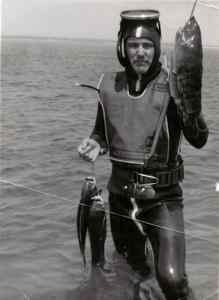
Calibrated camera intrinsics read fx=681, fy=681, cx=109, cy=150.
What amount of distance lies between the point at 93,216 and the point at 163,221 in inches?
27.0

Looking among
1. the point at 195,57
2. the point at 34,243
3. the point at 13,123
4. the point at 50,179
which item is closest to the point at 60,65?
the point at 13,123

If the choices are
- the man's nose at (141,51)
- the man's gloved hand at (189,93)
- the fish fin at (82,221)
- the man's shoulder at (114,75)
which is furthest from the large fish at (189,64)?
the fish fin at (82,221)

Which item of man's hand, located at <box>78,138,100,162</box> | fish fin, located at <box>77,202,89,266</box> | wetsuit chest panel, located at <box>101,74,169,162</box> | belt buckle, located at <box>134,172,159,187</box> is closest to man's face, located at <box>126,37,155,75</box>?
wetsuit chest panel, located at <box>101,74,169,162</box>

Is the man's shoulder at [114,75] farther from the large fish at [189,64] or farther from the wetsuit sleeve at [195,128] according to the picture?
the large fish at [189,64]

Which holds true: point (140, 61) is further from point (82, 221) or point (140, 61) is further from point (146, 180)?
point (82, 221)

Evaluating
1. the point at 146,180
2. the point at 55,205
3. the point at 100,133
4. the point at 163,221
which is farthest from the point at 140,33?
the point at 55,205

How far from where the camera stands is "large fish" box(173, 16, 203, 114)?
4.58m

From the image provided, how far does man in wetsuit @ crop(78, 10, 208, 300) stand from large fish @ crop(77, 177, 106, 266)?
0.18 metres

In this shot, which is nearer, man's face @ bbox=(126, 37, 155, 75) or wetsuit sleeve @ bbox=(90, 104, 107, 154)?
man's face @ bbox=(126, 37, 155, 75)

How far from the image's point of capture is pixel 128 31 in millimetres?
5422

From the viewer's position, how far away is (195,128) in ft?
16.6

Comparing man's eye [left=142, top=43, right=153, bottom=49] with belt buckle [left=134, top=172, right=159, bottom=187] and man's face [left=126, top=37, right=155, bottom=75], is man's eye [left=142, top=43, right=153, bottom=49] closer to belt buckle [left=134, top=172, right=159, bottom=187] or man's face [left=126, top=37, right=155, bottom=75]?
man's face [left=126, top=37, right=155, bottom=75]

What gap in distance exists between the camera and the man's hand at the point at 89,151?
18.0ft

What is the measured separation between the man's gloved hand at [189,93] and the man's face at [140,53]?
63 centimetres
